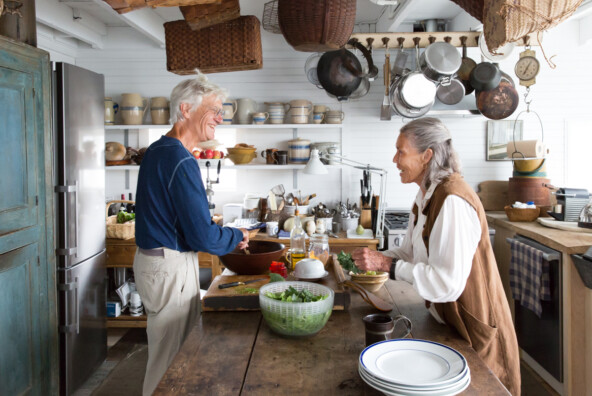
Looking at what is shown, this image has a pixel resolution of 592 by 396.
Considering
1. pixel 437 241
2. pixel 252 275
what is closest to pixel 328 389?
pixel 437 241

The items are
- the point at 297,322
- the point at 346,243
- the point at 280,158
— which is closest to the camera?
the point at 297,322

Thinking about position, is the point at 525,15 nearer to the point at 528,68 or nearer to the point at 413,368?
the point at 413,368

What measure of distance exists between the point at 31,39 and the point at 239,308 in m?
2.29

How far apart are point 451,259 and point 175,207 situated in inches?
49.7

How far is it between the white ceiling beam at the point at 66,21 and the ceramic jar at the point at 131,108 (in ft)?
2.16

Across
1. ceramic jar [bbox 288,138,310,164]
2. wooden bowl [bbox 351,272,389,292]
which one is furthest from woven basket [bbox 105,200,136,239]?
wooden bowl [bbox 351,272,389,292]

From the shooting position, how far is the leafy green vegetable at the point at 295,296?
6.07ft

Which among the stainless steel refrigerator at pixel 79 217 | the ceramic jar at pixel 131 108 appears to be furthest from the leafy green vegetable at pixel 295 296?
the ceramic jar at pixel 131 108

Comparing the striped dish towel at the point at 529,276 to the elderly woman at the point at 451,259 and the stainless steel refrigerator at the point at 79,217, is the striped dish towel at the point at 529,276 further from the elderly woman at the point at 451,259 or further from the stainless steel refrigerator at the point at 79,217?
the stainless steel refrigerator at the point at 79,217

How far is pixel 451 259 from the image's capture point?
73.9 inches

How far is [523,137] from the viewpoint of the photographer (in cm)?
536

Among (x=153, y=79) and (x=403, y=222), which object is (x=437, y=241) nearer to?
(x=403, y=222)

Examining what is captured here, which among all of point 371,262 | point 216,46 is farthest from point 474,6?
point 216,46

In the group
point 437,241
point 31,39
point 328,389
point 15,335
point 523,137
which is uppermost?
point 31,39
